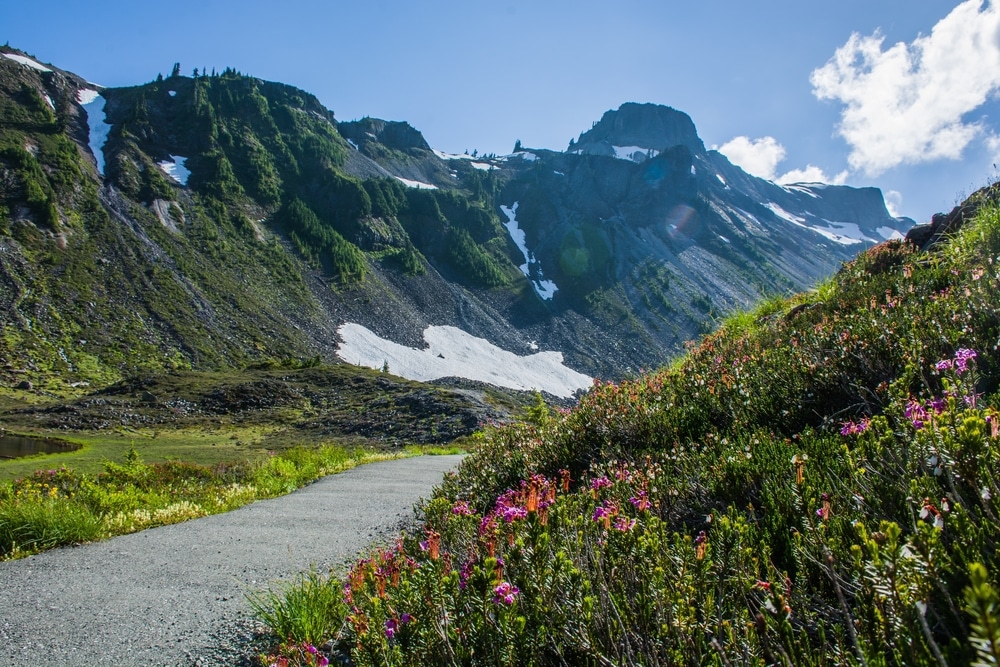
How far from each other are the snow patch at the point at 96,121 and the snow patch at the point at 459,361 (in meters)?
46.9

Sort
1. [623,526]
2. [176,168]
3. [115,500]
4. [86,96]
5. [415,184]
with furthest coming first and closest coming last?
[415,184]
[86,96]
[176,168]
[115,500]
[623,526]

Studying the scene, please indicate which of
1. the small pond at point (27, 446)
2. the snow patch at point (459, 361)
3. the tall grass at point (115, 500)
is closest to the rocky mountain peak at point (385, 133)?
the snow patch at point (459, 361)

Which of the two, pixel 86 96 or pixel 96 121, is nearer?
pixel 96 121

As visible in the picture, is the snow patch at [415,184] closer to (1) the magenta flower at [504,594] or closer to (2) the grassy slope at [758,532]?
(2) the grassy slope at [758,532]

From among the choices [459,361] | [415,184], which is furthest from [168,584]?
[415,184]

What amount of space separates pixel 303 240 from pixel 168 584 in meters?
97.8

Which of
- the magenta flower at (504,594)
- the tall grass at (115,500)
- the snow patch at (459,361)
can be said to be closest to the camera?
the magenta flower at (504,594)

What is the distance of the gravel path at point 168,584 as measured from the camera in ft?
11.1

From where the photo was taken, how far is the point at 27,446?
2581 cm

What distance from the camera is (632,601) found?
6.57 feet

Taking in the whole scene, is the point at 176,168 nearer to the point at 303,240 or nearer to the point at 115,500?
the point at 303,240

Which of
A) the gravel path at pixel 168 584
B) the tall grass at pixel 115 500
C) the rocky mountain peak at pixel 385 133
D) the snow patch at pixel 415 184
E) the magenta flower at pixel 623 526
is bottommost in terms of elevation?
the tall grass at pixel 115 500

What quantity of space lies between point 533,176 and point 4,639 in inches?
6474

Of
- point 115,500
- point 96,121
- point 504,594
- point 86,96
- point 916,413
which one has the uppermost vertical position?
point 86,96
